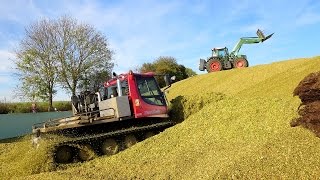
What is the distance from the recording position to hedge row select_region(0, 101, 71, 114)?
3584 cm

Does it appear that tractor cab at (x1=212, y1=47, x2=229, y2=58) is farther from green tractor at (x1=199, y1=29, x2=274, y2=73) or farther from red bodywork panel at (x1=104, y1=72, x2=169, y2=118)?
red bodywork panel at (x1=104, y1=72, x2=169, y2=118)

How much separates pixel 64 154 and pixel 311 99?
24.6ft

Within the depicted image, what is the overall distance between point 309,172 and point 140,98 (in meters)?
7.93

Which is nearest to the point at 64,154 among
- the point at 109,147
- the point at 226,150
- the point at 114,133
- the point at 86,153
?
the point at 86,153

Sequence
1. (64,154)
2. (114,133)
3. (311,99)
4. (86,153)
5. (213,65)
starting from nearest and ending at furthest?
(311,99) < (64,154) < (86,153) < (114,133) < (213,65)

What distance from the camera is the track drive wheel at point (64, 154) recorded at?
1218 cm

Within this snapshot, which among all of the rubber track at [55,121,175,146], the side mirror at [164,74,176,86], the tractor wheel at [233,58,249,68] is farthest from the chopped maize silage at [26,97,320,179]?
the tractor wheel at [233,58,249,68]

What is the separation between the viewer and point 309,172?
6766 millimetres

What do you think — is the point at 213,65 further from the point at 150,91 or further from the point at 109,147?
the point at 109,147

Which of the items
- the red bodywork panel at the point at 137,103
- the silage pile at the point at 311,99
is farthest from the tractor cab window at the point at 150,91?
the silage pile at the point at 311,99

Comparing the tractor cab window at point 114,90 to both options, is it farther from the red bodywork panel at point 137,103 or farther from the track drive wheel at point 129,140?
the track drive wheel at point 129,140

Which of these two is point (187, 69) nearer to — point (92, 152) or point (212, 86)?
point (212, 86)

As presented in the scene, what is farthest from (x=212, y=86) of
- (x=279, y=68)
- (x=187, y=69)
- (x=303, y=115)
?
(x=187, y=69)

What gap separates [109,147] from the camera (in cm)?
1316
